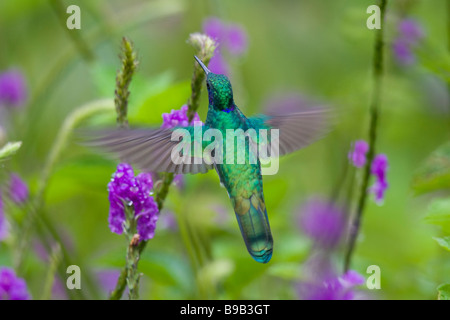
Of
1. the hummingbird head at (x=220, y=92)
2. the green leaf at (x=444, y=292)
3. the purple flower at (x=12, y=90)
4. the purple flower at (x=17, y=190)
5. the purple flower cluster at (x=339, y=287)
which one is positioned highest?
the purple flower at (x=12, y=90)

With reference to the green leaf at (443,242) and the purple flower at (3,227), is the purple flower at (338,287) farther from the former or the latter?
the purple flower at (3,227)

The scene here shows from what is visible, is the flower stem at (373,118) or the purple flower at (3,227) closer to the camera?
the flower stem at (373,118)

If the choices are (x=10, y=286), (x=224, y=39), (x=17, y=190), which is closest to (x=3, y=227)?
(x=17, y=190)

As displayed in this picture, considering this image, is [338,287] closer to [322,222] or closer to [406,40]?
[322,222]

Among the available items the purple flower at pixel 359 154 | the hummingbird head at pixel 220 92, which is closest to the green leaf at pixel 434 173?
the purple flower at pixel 359 154
